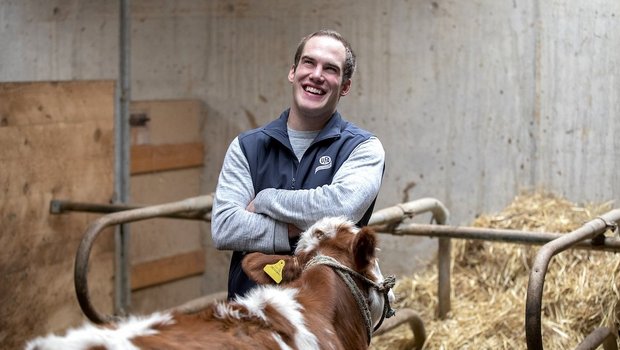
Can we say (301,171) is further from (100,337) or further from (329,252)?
(100,337)

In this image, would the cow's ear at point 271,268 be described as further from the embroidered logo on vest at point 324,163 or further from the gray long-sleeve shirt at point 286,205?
the embroidered logo on vest at point 324,163

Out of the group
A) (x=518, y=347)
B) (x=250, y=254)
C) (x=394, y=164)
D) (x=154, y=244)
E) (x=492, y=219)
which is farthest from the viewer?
(x=154, y=244)

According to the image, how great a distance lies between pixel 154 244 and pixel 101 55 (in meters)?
1.36

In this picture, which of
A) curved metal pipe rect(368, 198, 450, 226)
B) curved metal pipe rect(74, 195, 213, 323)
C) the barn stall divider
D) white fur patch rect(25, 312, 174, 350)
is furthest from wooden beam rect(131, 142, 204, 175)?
white fur patch rect(25, 312, 174, 350)

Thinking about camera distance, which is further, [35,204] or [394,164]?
[394,164]

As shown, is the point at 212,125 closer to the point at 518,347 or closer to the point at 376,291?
the point at 518,347

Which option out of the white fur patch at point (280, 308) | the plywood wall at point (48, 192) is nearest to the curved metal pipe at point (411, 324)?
the white fur patch at point (280, 308)

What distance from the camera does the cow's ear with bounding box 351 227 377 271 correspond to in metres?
2.81

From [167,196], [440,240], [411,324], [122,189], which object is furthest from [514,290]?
[167,196]

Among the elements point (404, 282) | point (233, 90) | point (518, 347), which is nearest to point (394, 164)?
point (404, 282)

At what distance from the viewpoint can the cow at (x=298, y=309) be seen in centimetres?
231

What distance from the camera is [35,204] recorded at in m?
5.14

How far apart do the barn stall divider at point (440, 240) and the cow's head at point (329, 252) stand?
1.85ft

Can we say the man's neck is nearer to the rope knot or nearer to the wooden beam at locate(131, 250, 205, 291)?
the rope knot
